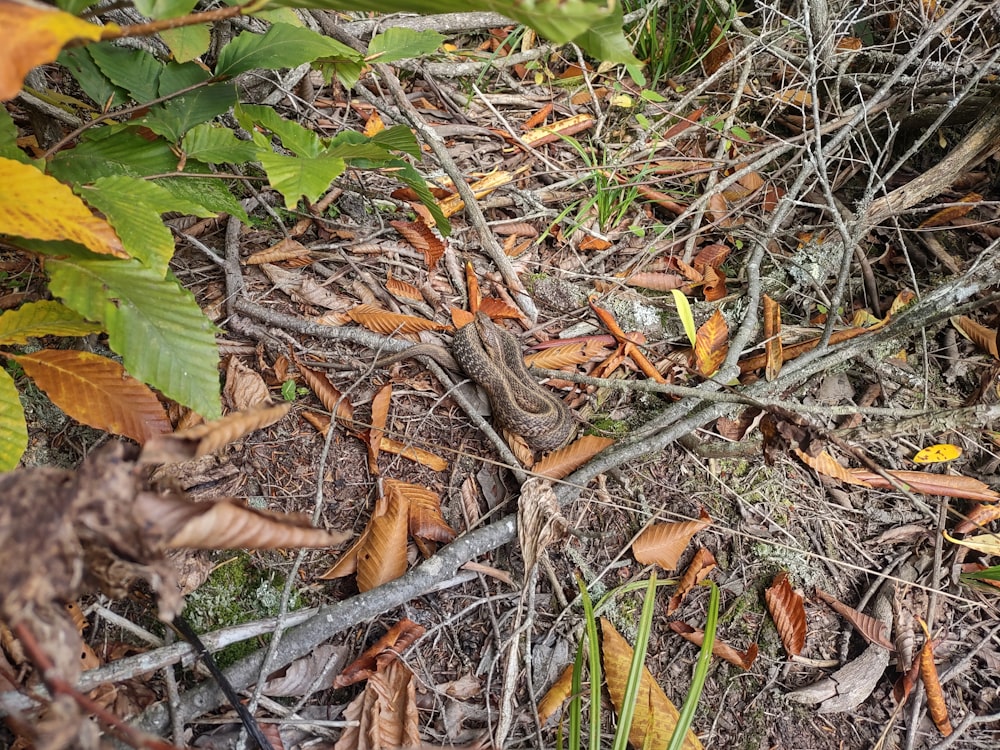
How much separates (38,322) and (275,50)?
1140 millimetres

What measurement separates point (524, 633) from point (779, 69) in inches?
161

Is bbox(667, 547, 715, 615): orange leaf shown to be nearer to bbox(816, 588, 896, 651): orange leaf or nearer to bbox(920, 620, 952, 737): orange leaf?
bbox(816, 588, 896, 651): orange leaf

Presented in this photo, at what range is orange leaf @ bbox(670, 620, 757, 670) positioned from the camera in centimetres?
270

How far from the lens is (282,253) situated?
3.16 m

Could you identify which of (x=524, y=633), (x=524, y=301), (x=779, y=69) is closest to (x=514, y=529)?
(x=524, y=633)

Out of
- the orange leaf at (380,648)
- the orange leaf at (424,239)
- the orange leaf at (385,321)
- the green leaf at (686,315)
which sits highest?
the orange leaf at (424,239)

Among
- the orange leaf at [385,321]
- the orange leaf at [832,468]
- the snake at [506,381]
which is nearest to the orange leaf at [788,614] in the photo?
the orange leaf at [832,468]

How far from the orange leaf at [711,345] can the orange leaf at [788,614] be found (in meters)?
1.10

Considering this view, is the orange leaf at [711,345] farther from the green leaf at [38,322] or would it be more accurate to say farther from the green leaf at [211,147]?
the green leaf at [38,322]

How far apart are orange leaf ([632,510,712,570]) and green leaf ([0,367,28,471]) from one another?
2.25 metres

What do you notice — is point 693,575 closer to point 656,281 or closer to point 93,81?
point 656,281

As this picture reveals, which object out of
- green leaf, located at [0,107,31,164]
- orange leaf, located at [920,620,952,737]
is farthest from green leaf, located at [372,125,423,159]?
orange leaf, located at [920,620,952,737]

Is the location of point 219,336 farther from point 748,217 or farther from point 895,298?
point 895,298

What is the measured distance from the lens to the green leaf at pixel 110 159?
2.12 m
